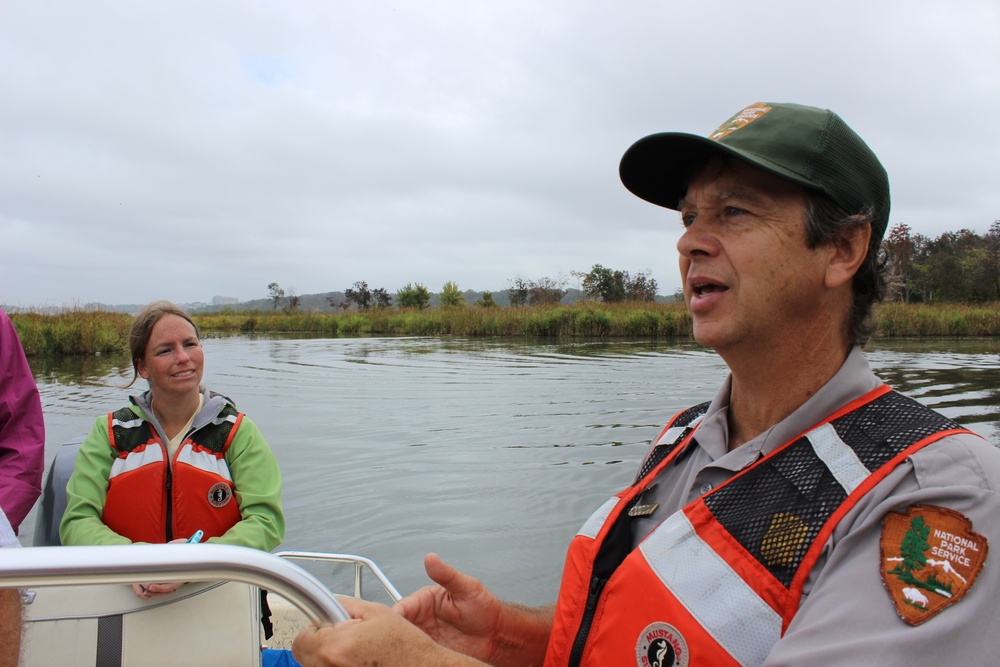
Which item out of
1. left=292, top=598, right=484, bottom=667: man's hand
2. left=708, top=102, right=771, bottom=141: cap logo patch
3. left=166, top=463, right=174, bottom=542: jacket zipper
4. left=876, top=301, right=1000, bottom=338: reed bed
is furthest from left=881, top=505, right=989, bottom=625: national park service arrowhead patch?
left=876, top=301, right=1000, bottom=338: reed bed

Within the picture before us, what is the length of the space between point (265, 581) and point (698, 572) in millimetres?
708

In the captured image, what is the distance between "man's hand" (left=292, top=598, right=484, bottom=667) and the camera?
97 cm

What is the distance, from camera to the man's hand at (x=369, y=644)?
97cm

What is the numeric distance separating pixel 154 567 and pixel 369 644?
0.34 m

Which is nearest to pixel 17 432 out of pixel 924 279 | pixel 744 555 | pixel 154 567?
pixel 154 567

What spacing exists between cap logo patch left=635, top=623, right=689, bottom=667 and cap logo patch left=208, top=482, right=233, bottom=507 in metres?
1.91

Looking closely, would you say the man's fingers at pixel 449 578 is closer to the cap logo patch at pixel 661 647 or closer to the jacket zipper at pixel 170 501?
the cap logo patch at pixel 661 647

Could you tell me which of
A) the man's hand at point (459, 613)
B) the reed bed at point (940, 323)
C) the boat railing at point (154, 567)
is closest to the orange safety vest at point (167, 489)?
the man's hand at point (459, 613)

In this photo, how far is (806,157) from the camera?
49.7 inches

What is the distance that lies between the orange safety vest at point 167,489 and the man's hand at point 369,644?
5.67ft

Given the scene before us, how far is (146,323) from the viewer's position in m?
2.96

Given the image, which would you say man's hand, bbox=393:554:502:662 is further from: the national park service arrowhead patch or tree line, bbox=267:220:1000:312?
tree line, bbox=267:220:1000:312

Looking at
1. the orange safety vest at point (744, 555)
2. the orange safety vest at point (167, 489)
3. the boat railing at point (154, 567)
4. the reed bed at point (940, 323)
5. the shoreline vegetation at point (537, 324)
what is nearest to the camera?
the boat railing at point (154, 567)

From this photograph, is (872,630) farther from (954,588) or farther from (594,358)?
(594,358)
